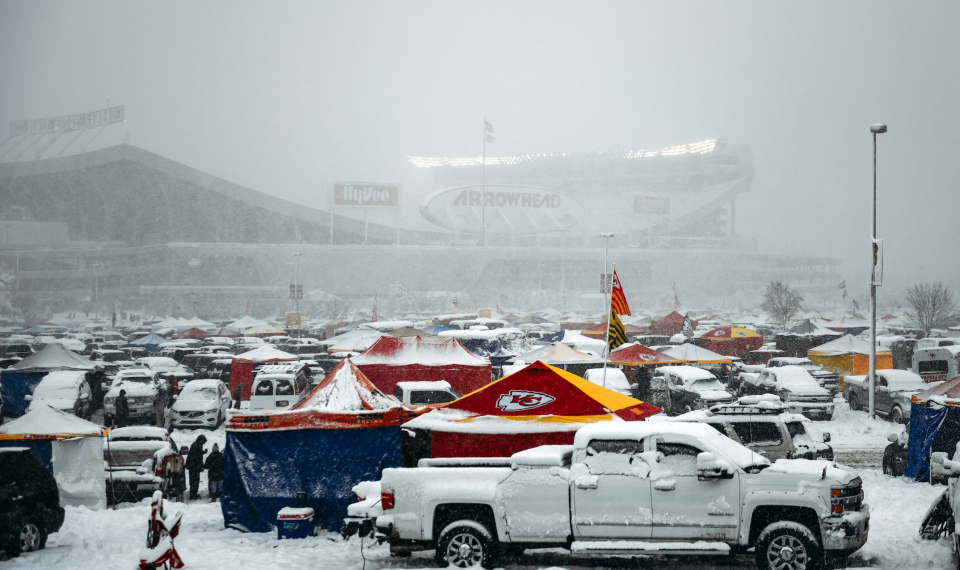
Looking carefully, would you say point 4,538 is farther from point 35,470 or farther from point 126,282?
point 126,282

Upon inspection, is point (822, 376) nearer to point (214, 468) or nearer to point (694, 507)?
point (694, 507)

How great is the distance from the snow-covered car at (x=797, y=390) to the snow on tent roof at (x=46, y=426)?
15435 millimetres

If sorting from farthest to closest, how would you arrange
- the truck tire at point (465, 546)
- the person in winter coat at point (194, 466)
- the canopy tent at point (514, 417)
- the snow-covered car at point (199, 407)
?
the snow-covered car at point (199, 407) < the person in winter coat at point (194, 466) < the canopy tent at point (514, 417) < the truck tire at point (465, 546)

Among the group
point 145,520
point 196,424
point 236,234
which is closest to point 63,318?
point 236,234

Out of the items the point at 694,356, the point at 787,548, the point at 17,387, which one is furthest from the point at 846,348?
the point at 17,387

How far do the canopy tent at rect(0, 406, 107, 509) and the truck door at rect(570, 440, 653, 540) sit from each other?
21.8ft

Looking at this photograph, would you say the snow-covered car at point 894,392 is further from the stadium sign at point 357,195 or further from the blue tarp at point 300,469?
the stadium sign at point 357,195

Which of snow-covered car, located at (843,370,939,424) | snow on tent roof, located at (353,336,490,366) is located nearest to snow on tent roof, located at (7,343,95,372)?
snow on tent roof, located at (353,336,490,366)

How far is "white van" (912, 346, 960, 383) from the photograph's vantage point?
22.1m

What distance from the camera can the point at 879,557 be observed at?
25.6 ft

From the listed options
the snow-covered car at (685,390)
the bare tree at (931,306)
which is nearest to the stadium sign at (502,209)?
the bare tree at (931,306)

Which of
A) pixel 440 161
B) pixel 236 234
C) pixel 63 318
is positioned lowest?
pixel 63 318

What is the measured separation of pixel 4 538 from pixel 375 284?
102264 mm

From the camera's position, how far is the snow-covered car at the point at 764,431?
11.3 meters
